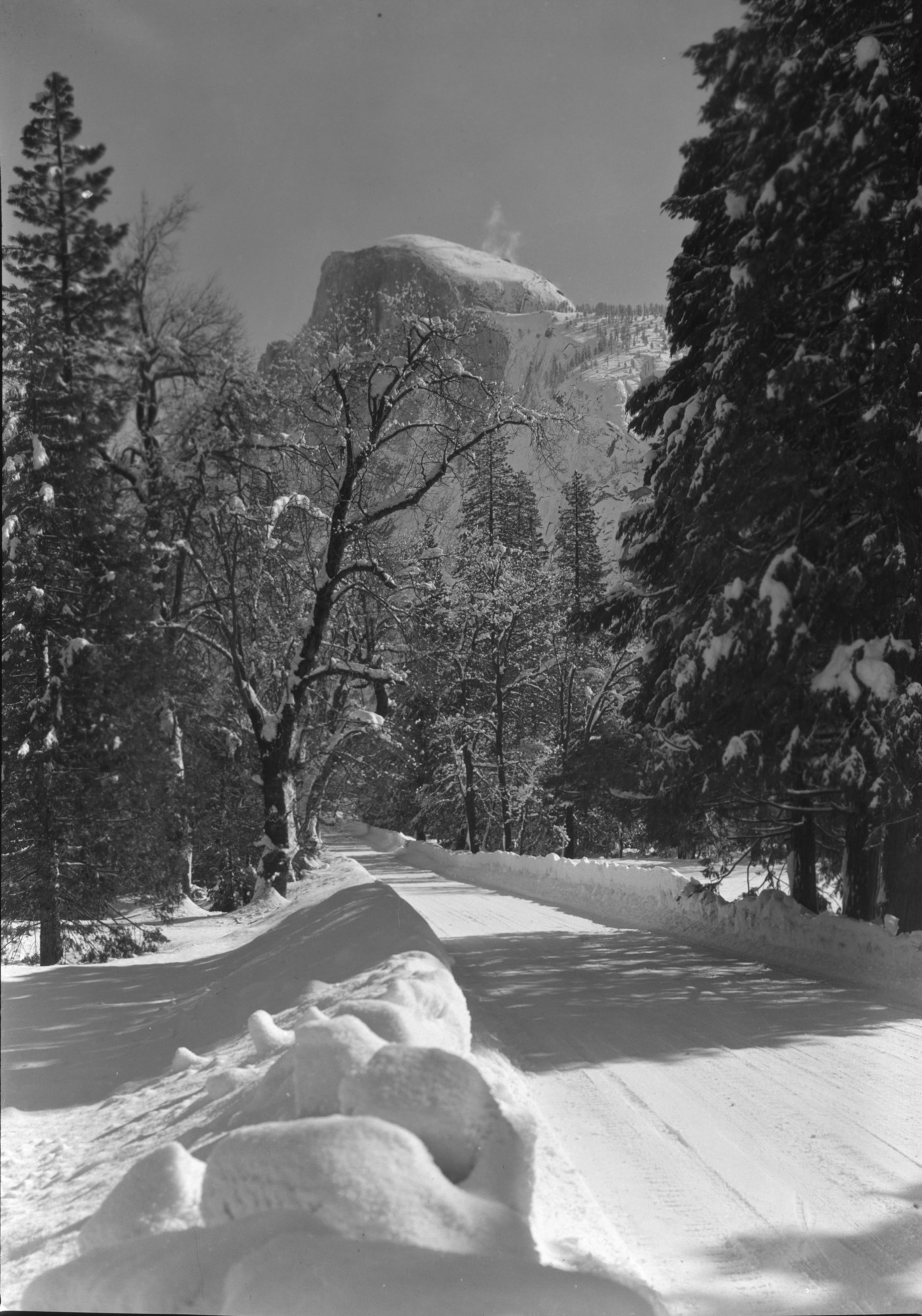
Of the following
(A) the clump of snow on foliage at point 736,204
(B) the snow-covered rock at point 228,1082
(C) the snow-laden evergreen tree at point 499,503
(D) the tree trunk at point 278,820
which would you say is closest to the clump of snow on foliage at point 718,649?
(C) the snow-laden evergreen tree at point 499,503

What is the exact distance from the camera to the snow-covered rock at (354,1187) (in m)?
2.03

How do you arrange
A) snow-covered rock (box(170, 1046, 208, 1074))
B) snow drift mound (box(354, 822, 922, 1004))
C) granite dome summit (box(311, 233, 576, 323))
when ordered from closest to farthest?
granite dome summit (box(311, 233, 576, 323)) → snow-covered rock (box(170, 1046, 208, 1074)) → snow drift mound (box(354, 822, 922, 1004))

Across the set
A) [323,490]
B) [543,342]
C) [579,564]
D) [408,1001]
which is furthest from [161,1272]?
[323,490]

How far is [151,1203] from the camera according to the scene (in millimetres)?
2074

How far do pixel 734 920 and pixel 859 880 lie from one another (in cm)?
185

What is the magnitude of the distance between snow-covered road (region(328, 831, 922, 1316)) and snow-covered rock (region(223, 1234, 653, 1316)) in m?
0.76

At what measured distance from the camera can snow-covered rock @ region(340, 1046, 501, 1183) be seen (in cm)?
234

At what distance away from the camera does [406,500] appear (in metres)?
11.8

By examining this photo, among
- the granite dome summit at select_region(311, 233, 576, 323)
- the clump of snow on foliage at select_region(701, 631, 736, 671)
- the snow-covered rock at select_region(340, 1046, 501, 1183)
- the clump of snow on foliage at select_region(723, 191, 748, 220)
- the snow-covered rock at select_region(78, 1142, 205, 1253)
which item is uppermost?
the clump of snow on foliage at select_region(723, 191, 748, 220)

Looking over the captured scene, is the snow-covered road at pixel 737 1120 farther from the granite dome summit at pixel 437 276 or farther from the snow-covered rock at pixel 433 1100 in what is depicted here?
the granite dome summit at pixel 437 276

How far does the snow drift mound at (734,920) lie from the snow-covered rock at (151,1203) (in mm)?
6295

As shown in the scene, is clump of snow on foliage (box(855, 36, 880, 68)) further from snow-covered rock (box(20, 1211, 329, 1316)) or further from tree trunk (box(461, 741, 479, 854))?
tree trunk (box(461, 741, 479, 854))

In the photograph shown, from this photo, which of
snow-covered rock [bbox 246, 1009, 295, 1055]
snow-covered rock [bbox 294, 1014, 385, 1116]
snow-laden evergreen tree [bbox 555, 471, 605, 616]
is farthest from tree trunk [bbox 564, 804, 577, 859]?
snow-covered rock [bbox 294, 1014, 385, 1116]

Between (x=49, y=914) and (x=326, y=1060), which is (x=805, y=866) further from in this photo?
(x=326, y=1060)
